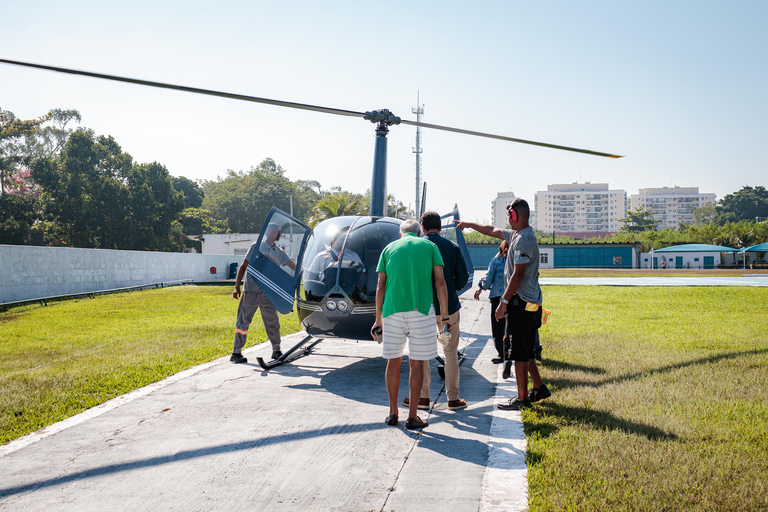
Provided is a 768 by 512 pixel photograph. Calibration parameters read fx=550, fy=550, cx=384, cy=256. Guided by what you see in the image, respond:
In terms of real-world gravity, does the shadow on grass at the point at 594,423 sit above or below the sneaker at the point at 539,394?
below

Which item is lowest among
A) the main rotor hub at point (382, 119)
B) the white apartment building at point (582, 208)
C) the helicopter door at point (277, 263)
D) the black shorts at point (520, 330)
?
the black shorts at point (520, 330)

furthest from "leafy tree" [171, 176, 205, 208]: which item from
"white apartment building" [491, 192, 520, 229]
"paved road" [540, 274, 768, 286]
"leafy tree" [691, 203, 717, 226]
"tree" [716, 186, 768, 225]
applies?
"white apartment building" [491, 192, 520, 229]

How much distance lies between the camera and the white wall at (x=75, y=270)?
1720cm

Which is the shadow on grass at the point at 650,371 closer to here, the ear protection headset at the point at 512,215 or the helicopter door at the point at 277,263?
the ear protection headset at the point at 512,215

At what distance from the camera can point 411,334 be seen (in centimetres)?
472

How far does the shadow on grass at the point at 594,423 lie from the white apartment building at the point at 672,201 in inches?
7195

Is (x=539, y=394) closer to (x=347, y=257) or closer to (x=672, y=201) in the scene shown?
(x=347, y=257)

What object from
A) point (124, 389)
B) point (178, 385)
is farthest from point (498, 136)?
point (124, 389)

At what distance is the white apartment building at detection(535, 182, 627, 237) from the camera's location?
160500mm

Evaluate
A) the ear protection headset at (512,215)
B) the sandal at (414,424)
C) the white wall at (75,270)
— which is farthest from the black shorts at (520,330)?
the white wall at (75,270)

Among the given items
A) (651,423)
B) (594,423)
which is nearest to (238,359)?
(594,423)

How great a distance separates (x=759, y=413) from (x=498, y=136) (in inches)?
174

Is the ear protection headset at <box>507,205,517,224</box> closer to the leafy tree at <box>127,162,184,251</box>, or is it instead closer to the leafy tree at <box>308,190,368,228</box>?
the leafy tree at <box>308,190,368,228</box>

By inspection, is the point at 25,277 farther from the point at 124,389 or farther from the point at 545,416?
the point at 545,416
